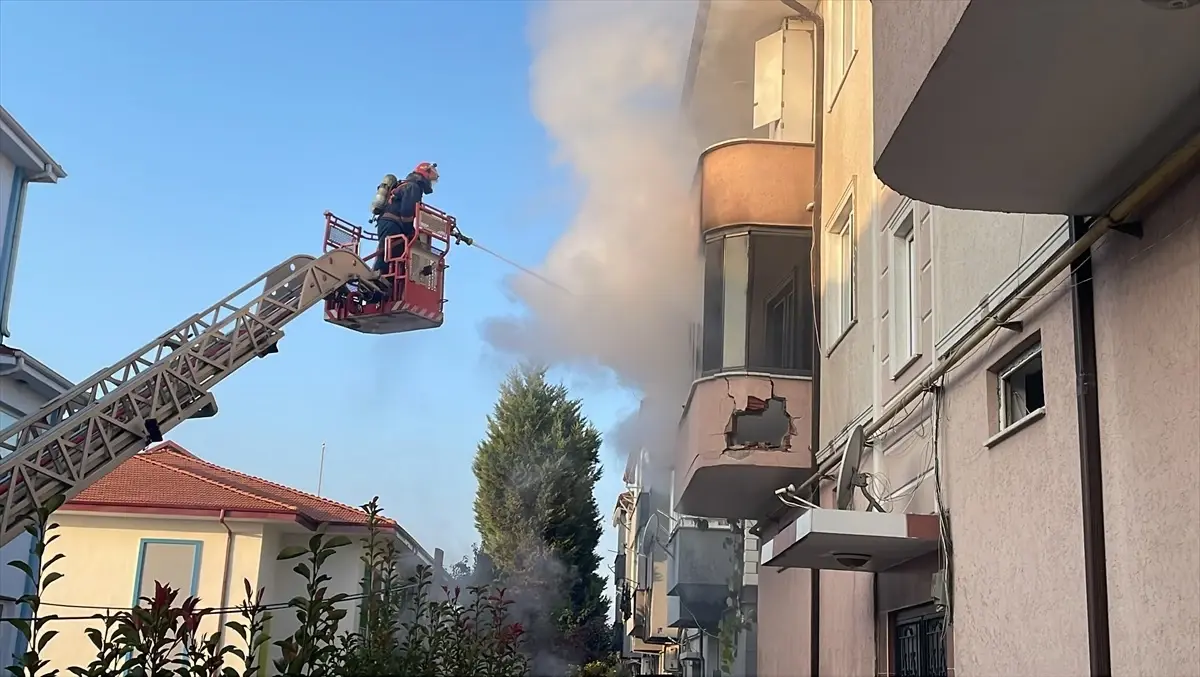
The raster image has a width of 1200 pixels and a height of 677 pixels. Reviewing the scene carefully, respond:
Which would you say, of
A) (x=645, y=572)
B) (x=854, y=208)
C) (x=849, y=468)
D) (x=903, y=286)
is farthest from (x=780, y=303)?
(x=645, y=572)

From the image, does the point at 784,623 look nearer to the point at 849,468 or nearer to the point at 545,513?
the point at 849,468

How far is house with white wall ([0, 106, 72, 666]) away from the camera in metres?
12.7

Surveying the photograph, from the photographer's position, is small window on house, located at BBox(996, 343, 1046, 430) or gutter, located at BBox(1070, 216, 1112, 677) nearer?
gutter, located at BBox(1070, 216, 1112, 677)

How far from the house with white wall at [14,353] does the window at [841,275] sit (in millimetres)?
8727

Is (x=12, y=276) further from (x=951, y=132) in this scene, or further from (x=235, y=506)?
(x=951, y=132)

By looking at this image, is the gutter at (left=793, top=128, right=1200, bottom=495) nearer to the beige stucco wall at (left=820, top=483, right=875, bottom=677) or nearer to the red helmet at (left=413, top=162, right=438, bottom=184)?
the beige stucco wall at (left=820, top=483, right=875, bottom=677)

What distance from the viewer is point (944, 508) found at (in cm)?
698

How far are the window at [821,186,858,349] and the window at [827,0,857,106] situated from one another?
1.24 meters

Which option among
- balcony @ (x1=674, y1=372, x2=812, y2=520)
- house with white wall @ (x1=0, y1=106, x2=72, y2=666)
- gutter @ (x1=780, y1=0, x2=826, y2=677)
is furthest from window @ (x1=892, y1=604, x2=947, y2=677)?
house with white wall @ (x1=0, y1=106, x2=72, y2=666)

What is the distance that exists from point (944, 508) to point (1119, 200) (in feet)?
9.02

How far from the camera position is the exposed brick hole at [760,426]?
11070 millimetres

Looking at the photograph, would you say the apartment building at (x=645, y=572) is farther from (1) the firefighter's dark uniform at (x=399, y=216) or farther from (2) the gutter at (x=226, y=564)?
(2) the gutter at (x=226, y=564)

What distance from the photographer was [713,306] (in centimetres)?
1148

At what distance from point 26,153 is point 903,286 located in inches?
401
